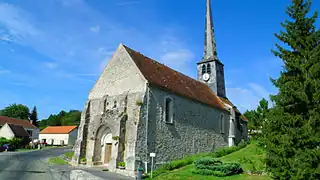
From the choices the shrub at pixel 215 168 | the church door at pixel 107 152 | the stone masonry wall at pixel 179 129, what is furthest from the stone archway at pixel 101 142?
the shrub at pixel 215 168

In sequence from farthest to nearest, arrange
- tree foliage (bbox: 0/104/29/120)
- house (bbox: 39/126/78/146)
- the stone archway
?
tree foliage (bbox: 0/104/29/120) → house (bbox: 39/126/78/146) → the stone archway

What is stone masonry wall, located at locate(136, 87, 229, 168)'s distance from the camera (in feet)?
67.5

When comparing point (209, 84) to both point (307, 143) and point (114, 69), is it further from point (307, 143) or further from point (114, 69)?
point (307, 143)

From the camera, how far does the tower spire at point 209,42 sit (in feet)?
116

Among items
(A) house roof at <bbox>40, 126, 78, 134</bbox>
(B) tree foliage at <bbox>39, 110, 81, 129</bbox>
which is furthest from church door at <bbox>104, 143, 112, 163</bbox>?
(B) tree foliage at <bbox>39, 110, 81, 129</bbox>

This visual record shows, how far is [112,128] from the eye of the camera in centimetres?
2159

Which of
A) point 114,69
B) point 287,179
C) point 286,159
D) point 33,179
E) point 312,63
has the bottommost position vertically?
point 33,179

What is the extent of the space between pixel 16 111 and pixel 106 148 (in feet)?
267

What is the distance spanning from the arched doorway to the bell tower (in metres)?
16.5

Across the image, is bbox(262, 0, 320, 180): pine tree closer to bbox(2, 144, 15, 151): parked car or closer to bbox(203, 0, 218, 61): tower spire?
bbox(203, 0, 218, 61): tower spire

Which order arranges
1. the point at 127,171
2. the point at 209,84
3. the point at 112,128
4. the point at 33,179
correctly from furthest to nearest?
1. the point at 209,84
2. the point at 112,128
3. the point at 127,171
4. the point at 33,179

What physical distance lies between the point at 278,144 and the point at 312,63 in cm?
377

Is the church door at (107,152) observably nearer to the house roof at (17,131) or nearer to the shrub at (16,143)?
the shrub at (16,143)

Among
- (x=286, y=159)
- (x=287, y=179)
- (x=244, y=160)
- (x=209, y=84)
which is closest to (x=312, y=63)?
(x=286, y=159)
